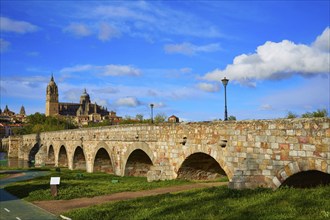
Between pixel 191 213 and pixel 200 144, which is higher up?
pixel 200 144

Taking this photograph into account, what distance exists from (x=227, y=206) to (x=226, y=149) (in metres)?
5.00

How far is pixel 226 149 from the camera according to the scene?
15.8 metres

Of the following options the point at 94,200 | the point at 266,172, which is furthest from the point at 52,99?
the point at 266,172

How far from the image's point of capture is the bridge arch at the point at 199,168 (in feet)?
64.3

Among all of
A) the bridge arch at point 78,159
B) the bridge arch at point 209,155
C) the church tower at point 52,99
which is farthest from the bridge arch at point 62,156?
the church tower at point 52,99

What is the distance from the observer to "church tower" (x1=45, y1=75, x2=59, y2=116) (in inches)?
7598

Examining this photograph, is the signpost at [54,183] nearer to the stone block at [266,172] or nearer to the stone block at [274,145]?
the stone block at [266,172]

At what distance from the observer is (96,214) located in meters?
13.0

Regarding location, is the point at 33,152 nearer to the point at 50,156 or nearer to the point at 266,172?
the point at 50,156

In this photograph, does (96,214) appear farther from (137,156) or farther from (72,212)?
(137,156)

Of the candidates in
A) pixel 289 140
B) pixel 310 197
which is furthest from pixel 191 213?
pixel 289 140

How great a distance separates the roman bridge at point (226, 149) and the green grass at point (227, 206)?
36.8 inches

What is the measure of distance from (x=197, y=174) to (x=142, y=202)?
284 inches

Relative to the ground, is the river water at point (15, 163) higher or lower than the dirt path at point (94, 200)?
lower
